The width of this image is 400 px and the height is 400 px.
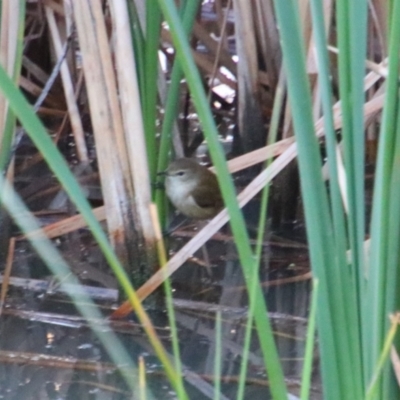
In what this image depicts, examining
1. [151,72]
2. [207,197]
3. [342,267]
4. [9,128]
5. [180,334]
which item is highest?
[151,72]

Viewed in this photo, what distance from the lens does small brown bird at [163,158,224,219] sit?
2.35 meters

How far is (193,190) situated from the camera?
8.07 ft

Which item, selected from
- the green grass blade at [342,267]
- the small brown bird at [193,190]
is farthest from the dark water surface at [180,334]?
the green grass blade at [342,267]

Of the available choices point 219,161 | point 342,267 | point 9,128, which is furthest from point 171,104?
point 219,161

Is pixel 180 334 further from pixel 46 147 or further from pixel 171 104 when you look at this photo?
pixel 46 147

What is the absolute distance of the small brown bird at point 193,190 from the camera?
7.70 feet

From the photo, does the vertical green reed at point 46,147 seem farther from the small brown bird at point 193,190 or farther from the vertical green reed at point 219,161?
the small brown bird at point 193,190

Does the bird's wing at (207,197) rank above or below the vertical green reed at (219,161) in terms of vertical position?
below

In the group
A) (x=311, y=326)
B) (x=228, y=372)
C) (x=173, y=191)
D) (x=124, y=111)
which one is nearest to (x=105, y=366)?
(x=228, y=372)

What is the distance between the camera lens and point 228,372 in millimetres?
1725

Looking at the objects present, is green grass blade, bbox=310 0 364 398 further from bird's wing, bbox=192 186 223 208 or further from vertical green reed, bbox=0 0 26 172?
bird's wing, bbox=192 186 223 208

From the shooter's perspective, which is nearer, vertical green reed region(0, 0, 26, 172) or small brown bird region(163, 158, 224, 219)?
vertical green reed region(0, 0, 26, 172)

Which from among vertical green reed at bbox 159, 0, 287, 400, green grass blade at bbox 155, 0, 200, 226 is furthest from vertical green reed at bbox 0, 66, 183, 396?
green grass blade at bbox 155, 0, 200, 226

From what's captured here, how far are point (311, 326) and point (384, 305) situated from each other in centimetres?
21
